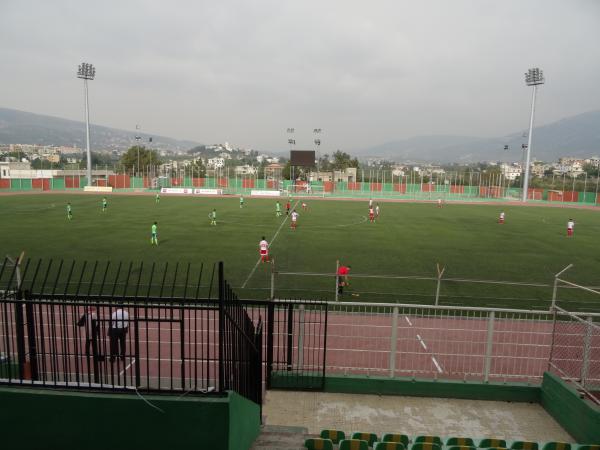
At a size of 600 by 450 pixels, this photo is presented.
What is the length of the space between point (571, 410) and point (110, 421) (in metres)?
6.71

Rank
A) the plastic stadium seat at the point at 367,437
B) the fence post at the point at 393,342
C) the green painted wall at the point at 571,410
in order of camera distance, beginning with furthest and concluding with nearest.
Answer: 1. the fence post at the point at 393,342
2. the green painted wall at the point at 571,410
3. the plastic stadium seat at the point at 367,437

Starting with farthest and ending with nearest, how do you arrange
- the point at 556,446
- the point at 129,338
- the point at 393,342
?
the point at 393,342 < the point at 556,446 < the point at 129,338

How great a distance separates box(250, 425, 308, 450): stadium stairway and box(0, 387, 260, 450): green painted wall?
53.2 inches

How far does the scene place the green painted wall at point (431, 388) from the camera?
7.68 meters

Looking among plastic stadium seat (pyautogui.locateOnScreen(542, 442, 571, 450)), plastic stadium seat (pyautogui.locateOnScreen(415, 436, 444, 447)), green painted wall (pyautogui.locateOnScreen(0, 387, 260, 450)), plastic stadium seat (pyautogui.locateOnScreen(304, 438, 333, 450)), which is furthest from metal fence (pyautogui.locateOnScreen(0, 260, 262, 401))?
plastic stadium seat (pyautogui.locateOnScreen(542, 442, 571, 450))

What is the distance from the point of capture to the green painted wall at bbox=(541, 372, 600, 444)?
6.20 metres

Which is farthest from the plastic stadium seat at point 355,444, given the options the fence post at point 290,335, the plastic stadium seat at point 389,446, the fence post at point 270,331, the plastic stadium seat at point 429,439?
the fence post at point 290,335

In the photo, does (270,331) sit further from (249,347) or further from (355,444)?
(355,444)

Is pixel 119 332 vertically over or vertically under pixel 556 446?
over

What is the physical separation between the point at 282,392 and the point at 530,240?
1065 inches

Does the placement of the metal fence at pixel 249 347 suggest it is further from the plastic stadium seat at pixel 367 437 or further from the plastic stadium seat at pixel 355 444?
the plastic stadium seat at pixel 367 437

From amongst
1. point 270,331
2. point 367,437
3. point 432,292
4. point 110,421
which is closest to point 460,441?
point 367,437

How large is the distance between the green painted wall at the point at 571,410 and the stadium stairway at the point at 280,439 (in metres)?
4.14

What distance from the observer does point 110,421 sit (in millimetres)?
3641
